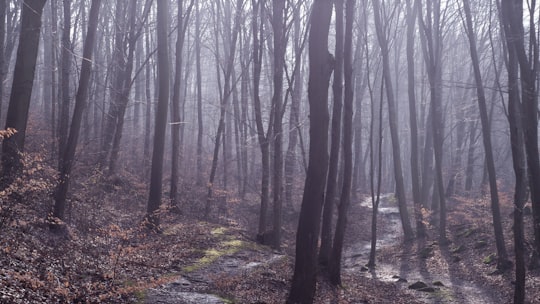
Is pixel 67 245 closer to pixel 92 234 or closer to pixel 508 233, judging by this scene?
pixel 92 234

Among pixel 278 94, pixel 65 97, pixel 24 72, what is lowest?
pixel 24 72

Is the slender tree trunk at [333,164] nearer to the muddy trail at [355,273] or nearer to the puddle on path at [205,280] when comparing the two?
the muddy trail at [355,273]

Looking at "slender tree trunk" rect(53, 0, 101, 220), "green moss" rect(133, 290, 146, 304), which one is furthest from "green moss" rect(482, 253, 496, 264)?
"slender tree trunk" rect(53, 0, 101, 220)

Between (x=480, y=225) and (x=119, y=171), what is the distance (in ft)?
53.1

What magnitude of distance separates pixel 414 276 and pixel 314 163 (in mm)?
9184

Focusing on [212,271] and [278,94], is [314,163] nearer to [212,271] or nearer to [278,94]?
[212,271]

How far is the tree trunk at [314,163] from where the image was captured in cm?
910

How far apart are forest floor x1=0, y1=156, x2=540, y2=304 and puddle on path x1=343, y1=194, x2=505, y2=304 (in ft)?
0.12

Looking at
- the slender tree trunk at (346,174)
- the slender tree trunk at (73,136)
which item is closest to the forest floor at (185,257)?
the slender tree trunk at (73,136)

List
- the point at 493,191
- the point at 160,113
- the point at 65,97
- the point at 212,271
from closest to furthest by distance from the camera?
the point at 212,271 < the point at 160,113 < the point at 493,191 < the point at 65,97

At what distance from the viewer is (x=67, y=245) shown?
33.5 ft

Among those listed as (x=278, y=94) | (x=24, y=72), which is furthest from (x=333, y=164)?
(x=24, y=72)

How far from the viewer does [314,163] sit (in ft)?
30.2

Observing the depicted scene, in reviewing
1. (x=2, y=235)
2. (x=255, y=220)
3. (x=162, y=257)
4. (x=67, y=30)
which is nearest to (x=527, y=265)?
(x=162, y=257)
